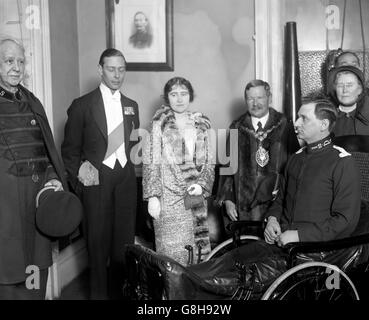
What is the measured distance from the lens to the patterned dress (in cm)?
334

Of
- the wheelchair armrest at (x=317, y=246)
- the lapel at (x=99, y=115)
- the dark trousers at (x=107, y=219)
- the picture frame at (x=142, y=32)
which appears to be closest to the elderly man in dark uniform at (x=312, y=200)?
the wheelchair armrest at (x=317, y=246)

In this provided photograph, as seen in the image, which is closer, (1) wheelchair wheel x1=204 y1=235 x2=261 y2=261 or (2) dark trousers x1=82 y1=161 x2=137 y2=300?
(1) wheelchair wheel x1=204 y1=235 x2=261 y2=261

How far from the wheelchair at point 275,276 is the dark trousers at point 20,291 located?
2.10 feet

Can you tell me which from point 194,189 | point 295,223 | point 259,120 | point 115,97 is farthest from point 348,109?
point 115,97

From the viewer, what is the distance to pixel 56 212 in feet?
8.95

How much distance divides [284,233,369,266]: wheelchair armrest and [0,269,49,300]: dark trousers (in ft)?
4.08

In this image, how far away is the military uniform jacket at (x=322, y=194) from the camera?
269 cm

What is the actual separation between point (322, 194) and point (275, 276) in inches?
19.1

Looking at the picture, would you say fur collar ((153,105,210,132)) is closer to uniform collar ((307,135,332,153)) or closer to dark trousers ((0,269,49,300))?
uniform collar ((307,135,332,153))

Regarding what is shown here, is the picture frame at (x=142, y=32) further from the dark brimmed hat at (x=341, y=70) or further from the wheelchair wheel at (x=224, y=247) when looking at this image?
the wheelchair wheel at (x=224, y=247)

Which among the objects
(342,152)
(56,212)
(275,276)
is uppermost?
(342,152)

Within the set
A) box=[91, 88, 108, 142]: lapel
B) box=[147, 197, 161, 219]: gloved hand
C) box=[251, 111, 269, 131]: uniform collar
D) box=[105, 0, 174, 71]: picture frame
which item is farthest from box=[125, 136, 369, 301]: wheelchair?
box=[105, 0, 174, 71]: picture frame

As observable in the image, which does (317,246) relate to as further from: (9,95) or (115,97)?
(115,97)

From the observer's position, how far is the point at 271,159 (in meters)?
3.43
